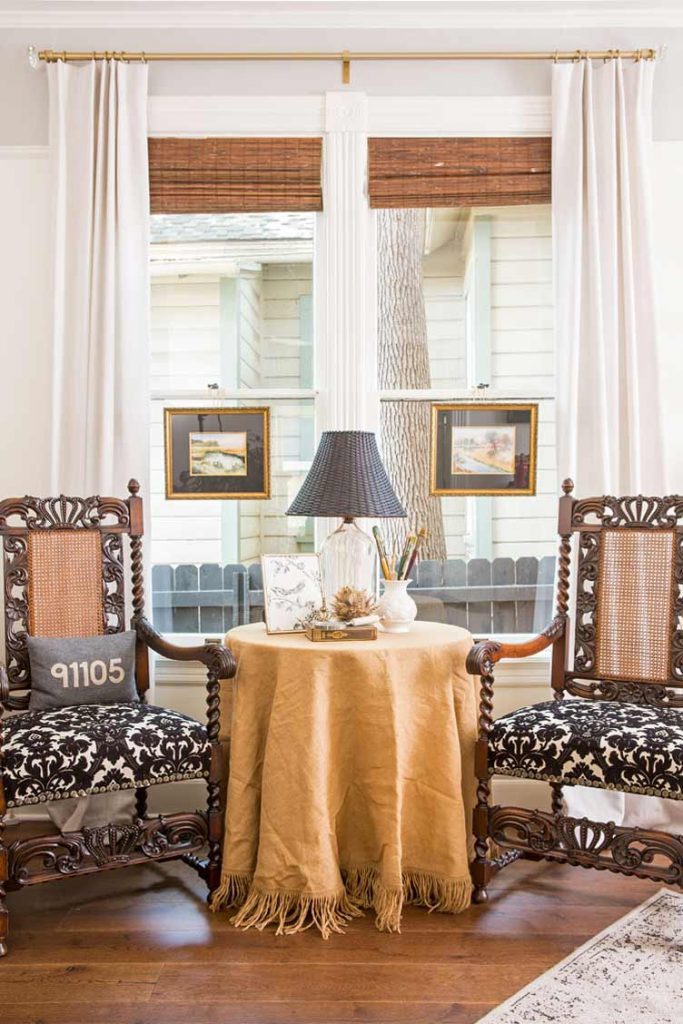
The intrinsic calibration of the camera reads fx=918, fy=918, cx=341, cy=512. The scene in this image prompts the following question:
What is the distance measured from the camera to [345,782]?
2.65m

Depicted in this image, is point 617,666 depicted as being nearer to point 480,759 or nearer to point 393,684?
point 480,759

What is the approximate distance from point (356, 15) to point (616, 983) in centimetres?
322

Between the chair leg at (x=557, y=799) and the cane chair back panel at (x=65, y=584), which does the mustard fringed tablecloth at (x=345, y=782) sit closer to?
the chair leg at (x=557, y=799)

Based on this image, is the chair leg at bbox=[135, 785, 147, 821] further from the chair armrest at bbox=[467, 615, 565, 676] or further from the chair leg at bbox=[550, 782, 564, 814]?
the chair leg at bbox=[550, 782, 564, 814]

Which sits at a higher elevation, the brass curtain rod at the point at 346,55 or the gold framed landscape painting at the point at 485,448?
the brass curtain rod at the point at 346,55

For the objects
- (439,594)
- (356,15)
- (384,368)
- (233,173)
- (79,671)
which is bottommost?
(79,671)

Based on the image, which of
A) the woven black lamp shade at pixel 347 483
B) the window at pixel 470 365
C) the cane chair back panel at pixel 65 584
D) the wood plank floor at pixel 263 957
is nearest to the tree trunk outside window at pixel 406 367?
the window at pixel 470 365

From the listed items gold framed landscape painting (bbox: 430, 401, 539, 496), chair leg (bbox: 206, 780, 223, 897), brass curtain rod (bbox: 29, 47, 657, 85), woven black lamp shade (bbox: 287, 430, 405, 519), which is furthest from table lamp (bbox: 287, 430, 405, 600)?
brass curtain rod (bbox: 29, 47, 657, 85)

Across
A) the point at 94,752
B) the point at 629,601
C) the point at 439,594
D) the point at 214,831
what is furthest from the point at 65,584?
the point at 629,601

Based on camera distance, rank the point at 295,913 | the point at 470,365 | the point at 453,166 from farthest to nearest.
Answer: the point at 470,365 < the point at 453,166 < the point at 295,913

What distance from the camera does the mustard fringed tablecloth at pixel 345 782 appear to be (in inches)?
100.0

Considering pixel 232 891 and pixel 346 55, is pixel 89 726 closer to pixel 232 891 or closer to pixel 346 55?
pixel 232 891

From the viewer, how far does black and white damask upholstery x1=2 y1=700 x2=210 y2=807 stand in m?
2.43

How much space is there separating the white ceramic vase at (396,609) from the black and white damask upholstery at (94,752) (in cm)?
65
